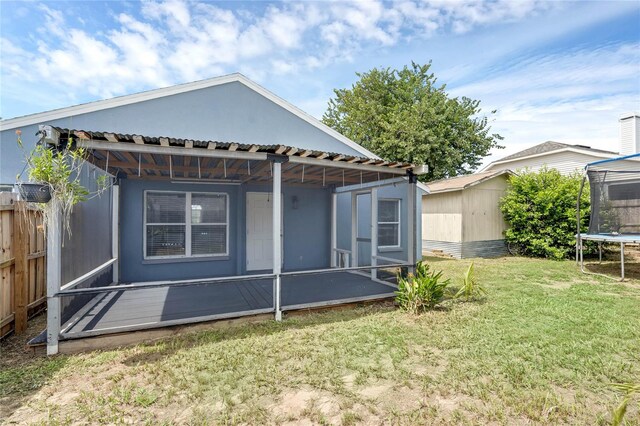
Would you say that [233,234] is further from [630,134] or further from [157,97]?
[630,134]

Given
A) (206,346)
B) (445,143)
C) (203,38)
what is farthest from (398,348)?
(445,143)

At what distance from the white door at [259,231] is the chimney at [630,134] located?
54.0 feet

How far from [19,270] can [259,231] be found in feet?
15.0

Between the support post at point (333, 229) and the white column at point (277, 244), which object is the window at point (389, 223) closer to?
the support post at point (333, 229)

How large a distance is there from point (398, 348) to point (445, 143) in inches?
696

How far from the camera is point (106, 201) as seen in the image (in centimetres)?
628

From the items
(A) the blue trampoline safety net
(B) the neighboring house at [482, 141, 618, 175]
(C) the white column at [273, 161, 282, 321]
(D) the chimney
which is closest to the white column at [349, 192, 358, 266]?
(C) the white column at [273, 161, 282, 321]

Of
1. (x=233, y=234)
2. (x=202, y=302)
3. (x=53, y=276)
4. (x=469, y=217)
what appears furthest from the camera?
(x=469, y=217)

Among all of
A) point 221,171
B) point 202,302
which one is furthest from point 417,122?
point 202,302

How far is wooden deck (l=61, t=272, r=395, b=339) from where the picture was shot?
4389 mm

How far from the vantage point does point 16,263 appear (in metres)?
4.31

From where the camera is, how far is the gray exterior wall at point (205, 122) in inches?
263

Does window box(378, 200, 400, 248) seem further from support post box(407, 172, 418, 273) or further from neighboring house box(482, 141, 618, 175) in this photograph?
neighboring house box(482, 141, 618, 175)

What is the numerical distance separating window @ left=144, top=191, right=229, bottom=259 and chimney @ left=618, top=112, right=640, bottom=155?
57.9 feet
